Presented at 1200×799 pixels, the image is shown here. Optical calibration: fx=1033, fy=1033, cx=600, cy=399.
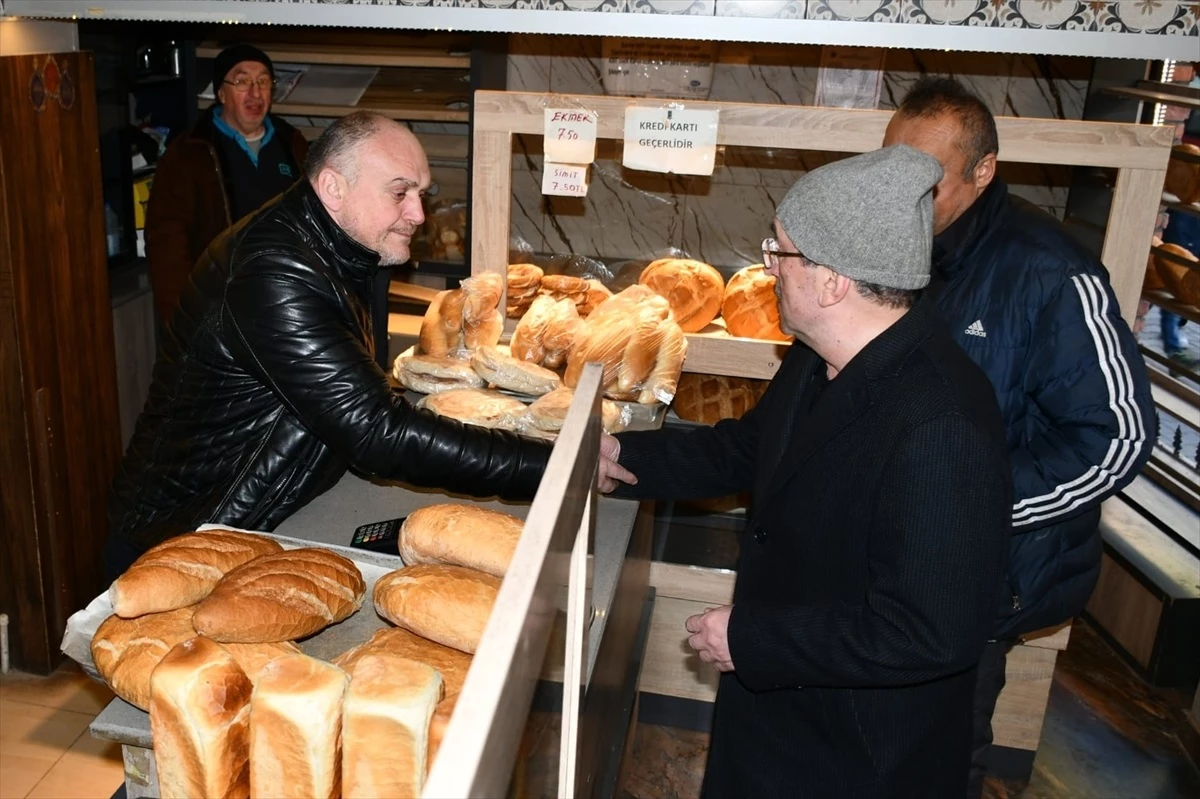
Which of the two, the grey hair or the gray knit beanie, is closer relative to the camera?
the gray knit beanie

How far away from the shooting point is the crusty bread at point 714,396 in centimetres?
298

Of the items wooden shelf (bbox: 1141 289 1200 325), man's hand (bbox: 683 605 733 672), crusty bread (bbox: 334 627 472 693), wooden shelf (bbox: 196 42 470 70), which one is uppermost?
wooden shelf (bbox: 196 42 470 70)

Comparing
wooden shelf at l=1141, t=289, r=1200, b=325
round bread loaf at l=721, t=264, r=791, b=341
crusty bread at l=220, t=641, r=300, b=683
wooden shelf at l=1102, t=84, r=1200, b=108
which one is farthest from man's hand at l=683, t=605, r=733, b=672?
wooden shelf at l=1141, t=289, r=1200, b=325

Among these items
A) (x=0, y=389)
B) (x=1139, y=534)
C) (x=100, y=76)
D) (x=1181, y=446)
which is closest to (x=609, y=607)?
(x=0, y=389)

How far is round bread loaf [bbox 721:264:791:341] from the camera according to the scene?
2801mm

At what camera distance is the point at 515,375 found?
258cm

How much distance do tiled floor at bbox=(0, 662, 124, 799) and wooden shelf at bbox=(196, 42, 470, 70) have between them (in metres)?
2.63

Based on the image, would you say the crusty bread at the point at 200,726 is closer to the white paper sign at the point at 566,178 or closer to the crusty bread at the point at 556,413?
the crusty bread at the point at 556,413

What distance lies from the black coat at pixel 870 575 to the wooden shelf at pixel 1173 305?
93.4 inches

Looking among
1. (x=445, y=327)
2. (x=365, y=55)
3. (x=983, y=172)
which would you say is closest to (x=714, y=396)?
(x=445, y=327)

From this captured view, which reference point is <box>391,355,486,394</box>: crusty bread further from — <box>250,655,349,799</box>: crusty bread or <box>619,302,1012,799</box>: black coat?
<box>250,655,349,799</box>: crusty bread

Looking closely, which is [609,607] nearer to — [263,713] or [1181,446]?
[263,713]

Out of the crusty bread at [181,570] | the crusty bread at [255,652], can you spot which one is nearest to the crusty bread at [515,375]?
the crusty bread at [181,570]

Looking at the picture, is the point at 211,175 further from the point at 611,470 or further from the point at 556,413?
the point at 611,470
